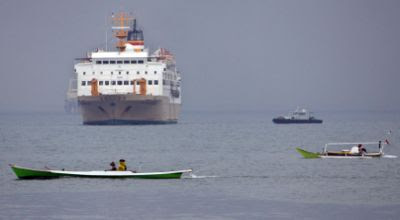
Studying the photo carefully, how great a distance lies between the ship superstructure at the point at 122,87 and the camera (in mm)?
114875

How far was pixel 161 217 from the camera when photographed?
36.6 meters

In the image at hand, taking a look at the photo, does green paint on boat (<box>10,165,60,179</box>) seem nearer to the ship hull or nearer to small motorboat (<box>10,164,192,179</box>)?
small motorboat (<box>10,164,192,179</box>)

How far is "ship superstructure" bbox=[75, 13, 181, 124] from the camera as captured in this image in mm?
114875

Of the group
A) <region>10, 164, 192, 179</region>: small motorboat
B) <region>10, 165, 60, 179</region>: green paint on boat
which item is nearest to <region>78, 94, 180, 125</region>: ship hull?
<region>10, 165, 60, 179</region>: green paint on boat

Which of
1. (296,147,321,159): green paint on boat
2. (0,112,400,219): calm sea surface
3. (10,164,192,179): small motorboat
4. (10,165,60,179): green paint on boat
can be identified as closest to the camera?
(0,112,400,219): calm sea surface

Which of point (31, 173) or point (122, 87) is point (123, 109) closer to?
point (122, 87)

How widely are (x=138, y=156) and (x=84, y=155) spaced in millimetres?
4514

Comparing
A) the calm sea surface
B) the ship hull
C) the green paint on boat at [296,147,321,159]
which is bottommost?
the calm sea surface

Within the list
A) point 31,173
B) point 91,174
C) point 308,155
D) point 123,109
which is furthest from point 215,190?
point 123,109

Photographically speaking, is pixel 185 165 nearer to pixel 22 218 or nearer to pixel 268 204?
pixel 268 204

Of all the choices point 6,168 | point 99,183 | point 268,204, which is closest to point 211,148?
point 6,168

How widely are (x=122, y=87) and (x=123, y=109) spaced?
358 cm

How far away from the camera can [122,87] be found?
118m

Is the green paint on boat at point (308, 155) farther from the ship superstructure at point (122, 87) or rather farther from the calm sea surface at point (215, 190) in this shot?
the ship superstructure at point (122, 87)
